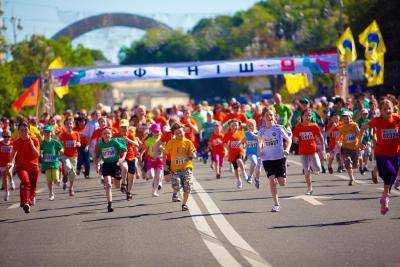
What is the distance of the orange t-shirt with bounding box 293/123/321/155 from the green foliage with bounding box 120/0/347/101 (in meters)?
76.4

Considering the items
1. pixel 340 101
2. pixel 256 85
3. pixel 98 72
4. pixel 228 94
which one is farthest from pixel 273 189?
pixel 228 94

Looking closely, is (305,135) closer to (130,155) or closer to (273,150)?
(273,150)

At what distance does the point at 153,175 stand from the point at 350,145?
4629 millimetres

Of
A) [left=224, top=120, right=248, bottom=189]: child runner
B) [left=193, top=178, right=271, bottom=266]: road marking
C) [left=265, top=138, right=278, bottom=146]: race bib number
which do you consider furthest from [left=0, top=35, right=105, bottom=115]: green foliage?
[left=265, top=138, right=278, bottom=146]: race bib number

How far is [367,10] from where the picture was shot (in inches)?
2975

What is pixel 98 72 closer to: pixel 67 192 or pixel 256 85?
pixel 67 192

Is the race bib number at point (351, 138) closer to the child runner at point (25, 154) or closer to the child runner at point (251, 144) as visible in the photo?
the child runner at point (251, 144)

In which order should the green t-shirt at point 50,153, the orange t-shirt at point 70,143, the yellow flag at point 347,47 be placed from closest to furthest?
the green t-shirt at point 50,153 → the orange t-shirt at point 70,143 → the yellow flag at point 347,47

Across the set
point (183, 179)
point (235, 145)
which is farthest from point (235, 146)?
point (183, 179)

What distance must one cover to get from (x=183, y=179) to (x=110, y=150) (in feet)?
6.45

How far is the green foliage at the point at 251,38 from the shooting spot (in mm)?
127500

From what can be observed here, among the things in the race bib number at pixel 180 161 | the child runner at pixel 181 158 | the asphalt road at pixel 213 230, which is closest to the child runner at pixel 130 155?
the asphalt road at pixel 213 230

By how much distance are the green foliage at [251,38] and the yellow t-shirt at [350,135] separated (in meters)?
72.8

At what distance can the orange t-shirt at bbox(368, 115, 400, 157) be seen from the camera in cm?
1702
